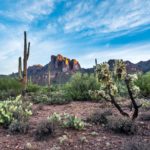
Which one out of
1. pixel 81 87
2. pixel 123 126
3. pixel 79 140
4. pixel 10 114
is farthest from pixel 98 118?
pixel 81 87

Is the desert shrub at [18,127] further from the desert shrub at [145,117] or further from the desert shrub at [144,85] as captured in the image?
the desert shrub at [144,85]

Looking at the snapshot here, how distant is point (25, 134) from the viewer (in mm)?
8258

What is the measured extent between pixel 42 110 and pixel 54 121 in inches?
134

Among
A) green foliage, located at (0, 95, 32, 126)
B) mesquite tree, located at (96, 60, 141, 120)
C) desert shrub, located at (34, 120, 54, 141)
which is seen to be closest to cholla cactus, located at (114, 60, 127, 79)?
mesquite tree, located at (96, 60, 141, 120)

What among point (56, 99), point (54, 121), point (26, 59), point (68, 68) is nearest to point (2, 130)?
point (54, 121)

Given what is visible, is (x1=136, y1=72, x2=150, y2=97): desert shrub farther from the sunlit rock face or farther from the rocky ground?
the sunlit rock face

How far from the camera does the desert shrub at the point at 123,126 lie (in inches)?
310

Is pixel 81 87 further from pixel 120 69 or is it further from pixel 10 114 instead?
pixel 120 69

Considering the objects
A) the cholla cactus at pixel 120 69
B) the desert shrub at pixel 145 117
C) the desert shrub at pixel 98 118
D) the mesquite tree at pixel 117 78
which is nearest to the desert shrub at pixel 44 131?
the desert shrub at pixel 98 118

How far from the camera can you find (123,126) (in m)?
7.96

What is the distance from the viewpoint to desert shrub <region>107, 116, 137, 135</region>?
7874 millimetres

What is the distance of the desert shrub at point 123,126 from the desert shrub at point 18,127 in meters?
1.99

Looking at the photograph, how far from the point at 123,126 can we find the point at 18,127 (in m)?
2.45

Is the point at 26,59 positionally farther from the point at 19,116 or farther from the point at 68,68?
the point at 68,68
